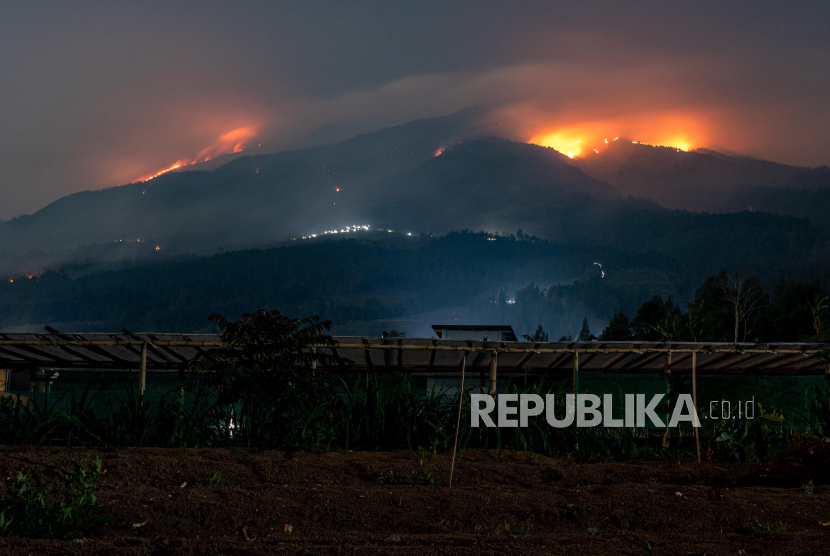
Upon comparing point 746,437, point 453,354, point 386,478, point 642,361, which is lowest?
point 746,437

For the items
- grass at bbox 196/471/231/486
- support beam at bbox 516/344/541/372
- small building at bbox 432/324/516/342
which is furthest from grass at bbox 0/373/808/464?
small building at bbox 432/324/516/342

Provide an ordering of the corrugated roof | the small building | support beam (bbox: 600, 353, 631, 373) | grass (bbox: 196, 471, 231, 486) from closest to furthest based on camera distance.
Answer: grass (bbox: 196, 471, 231, 486), the corrugated roof, support beam (bbox: 600, 353, 631, 373), the small building

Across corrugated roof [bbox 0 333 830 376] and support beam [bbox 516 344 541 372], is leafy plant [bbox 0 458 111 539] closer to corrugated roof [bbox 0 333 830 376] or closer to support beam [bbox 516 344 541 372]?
corrugated roof [bbox 0 333 830 376]

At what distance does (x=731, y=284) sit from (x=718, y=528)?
64615 millimetres

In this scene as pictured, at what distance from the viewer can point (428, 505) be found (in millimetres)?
5141

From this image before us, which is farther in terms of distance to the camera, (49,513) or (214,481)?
(214,481)

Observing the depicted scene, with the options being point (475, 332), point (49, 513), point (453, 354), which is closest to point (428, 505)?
point (49, 513)

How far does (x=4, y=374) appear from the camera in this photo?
69.3 ft

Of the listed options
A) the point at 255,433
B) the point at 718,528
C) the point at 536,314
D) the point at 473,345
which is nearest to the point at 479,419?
the point at 473,345

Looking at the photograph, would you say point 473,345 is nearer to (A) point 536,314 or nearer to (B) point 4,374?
(B) point 4,374

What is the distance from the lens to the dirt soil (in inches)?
152

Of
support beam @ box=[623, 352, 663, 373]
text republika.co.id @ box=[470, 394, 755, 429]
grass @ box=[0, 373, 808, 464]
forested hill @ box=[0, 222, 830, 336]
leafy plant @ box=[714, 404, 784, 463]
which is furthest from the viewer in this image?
forested hill @ box=[0, 222, 830, 336]

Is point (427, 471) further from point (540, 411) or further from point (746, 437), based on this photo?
point (746, 437)

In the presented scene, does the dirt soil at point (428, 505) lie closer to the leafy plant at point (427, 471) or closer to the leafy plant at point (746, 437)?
the leafy plant at point (427, 471)
